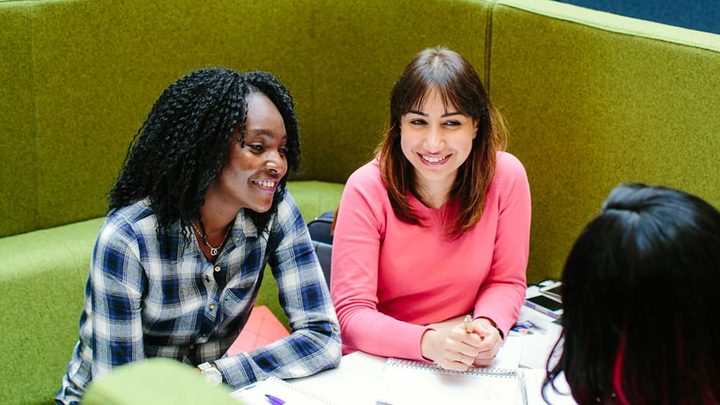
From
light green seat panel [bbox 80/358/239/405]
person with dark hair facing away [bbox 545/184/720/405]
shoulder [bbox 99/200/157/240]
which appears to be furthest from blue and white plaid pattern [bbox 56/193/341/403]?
light green seat panel [bbox 80/358/239/405]

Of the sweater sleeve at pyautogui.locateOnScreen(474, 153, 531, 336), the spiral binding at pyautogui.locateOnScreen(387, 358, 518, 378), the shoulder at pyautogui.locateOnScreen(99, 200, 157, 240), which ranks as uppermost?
the shoulder at pyautogui.locateOnScreen(99, 200, 157, 240)

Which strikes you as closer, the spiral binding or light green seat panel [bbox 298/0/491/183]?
the spiral binding

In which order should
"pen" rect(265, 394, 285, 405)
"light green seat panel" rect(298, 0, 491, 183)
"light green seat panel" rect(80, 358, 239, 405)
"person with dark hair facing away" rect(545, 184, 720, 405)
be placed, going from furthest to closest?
1. "light green seat panel" rect(298, 0, 491, 183)
2. "pen" rect(265, 394, 285, 405)
3. "person with dark hair facing away" rect(545, 184, 720, 405)
4. "light green seat panel" rect(80, 358, 239, 405)

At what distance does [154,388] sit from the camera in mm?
677

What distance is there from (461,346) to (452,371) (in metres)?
0.05

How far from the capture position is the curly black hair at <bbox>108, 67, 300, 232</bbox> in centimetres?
161

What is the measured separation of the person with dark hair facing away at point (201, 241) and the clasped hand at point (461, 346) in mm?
173

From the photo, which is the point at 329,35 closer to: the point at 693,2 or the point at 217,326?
the point at 693,2

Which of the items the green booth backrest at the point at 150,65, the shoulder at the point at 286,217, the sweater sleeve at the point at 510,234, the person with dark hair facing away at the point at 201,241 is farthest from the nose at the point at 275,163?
the green booth backrest at the point at 150,65

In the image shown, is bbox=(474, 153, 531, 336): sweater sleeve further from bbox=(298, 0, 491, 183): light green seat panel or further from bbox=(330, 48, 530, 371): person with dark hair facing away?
bbox=(298, 0, 491, 183): light green seat panel

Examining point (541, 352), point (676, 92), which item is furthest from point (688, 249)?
point (676, 92)

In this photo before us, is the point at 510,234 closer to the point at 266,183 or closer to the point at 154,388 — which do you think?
the point at 266,183

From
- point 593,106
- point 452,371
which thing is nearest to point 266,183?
point 452,371

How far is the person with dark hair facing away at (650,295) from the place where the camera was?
A: 104cm
